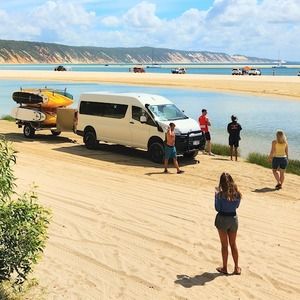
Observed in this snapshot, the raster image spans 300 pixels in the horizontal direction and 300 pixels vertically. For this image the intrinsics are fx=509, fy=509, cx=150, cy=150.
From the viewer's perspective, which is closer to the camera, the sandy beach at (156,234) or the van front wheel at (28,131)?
the sandy beach at (156,234)

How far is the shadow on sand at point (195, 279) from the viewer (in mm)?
7285

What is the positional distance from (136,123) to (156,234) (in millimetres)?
8913

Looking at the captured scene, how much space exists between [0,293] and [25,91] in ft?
59.9

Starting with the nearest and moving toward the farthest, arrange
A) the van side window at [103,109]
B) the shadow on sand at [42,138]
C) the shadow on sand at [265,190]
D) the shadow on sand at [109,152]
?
the shadow on sand at [265,190] < the shadow on sand at [109,152] < the van side window at [103,109] < the shadow on sand at [42,138]

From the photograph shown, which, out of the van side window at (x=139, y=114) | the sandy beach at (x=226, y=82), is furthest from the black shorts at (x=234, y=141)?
the sandy beach at (x=226, y=82)

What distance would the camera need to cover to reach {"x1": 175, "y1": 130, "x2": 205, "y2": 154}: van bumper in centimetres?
1667

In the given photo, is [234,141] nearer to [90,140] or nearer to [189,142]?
[189,142]

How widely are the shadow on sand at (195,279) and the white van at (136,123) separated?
30.5 ft

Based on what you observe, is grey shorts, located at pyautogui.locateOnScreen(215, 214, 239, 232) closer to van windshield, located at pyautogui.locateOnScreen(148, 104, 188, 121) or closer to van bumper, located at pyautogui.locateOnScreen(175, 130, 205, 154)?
van bumper, located at pyautogui.locateOnScreen(175, 130, 205, 154)

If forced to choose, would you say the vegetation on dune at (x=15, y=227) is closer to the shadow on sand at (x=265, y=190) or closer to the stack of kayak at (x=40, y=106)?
the shadow on sand at (x=265, y=190)

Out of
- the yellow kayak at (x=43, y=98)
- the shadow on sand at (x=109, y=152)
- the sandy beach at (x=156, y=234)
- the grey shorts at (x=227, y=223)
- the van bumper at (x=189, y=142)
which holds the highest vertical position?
the yellow kayak at (x=43, y=98)

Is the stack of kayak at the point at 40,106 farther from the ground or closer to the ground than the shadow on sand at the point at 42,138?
farther from the ground

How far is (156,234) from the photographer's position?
9367 millimetres

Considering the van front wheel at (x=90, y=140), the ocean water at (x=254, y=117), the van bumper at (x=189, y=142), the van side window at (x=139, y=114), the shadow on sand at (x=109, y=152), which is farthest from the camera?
the ocean water at (x=254, y=117)
